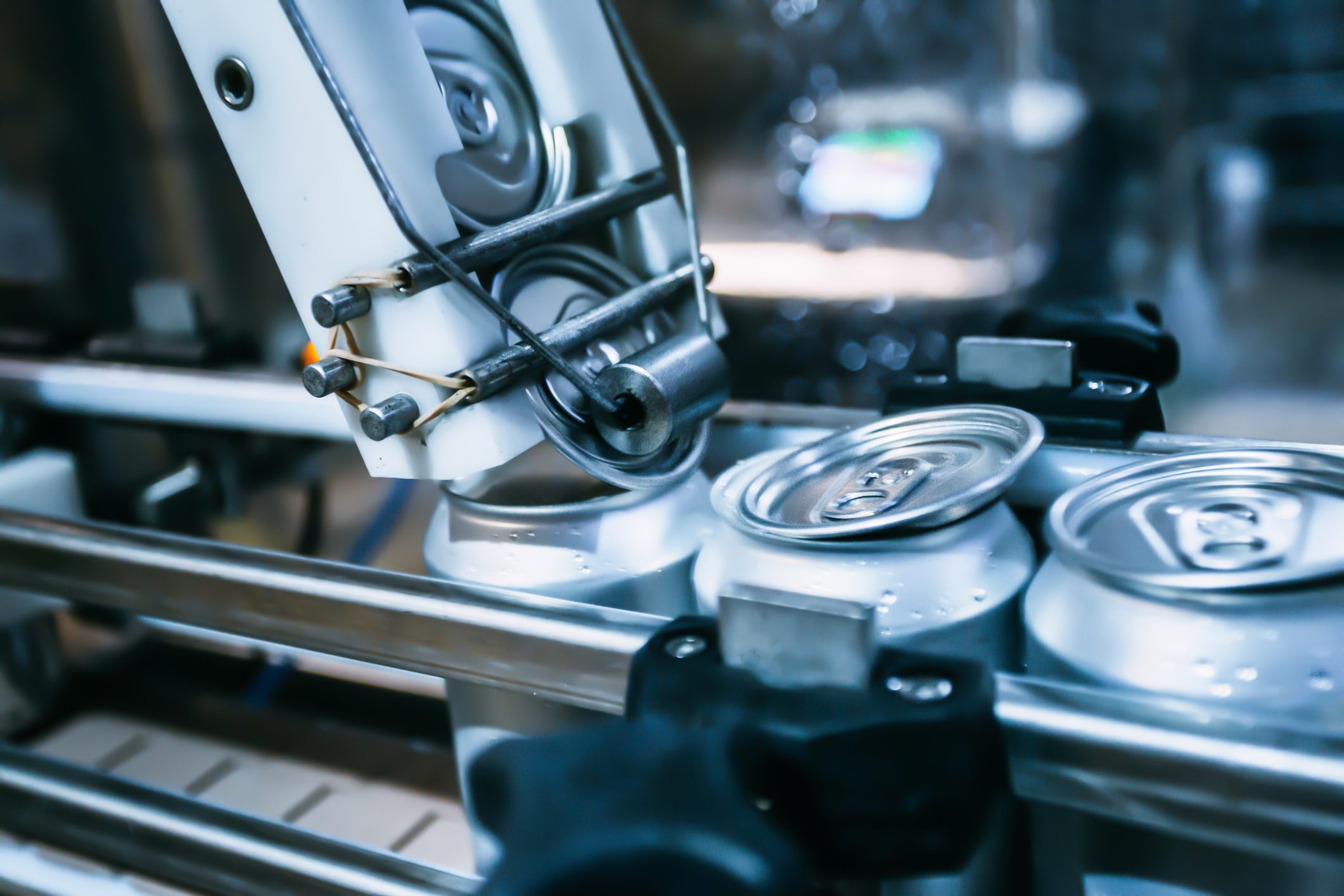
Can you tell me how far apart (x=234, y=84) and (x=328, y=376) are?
127 mm

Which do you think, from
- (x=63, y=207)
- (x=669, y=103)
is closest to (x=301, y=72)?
(x=63, y=207)

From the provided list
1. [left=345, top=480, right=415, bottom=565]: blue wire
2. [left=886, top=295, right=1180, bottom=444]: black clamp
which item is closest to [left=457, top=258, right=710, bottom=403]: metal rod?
[left=886, top=295, right=1180, bottom=444]: black clamp

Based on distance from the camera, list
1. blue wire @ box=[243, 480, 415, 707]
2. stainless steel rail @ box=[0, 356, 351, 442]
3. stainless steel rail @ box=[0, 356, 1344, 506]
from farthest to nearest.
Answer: blue wire @ box=[243, 480, 415, 707] → stainless steel rail @ box=[0, 356, 351, 442] → stainless steel rail @ box=[0, 356, 1344, 506]

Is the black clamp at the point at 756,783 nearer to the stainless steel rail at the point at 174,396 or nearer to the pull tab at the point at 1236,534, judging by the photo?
the pull tab at the point at 1236,534

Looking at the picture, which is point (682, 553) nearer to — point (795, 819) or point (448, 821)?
point (795, 819)

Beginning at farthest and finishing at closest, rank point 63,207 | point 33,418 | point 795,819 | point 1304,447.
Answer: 1. point 63,207
2. point 33,418
3. point 1304,447
4. point 795,819

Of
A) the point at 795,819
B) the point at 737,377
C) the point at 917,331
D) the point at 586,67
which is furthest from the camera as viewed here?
the point at 917,331

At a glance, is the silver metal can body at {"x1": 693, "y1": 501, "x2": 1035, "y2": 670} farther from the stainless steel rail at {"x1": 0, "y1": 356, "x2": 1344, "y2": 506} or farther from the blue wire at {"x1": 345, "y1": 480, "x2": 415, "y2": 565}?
the blue wire at {"x1": 345, "y1": 480, "x2": 415, "y2": 565}

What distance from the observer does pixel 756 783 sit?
30cm

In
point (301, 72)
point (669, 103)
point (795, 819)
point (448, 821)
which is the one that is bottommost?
point (448, 821)

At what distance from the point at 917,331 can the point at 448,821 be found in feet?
2.85

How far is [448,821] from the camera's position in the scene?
65 centimetres

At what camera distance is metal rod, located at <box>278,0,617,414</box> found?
16.9 inches

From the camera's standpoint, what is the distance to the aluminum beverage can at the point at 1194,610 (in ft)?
1.03
